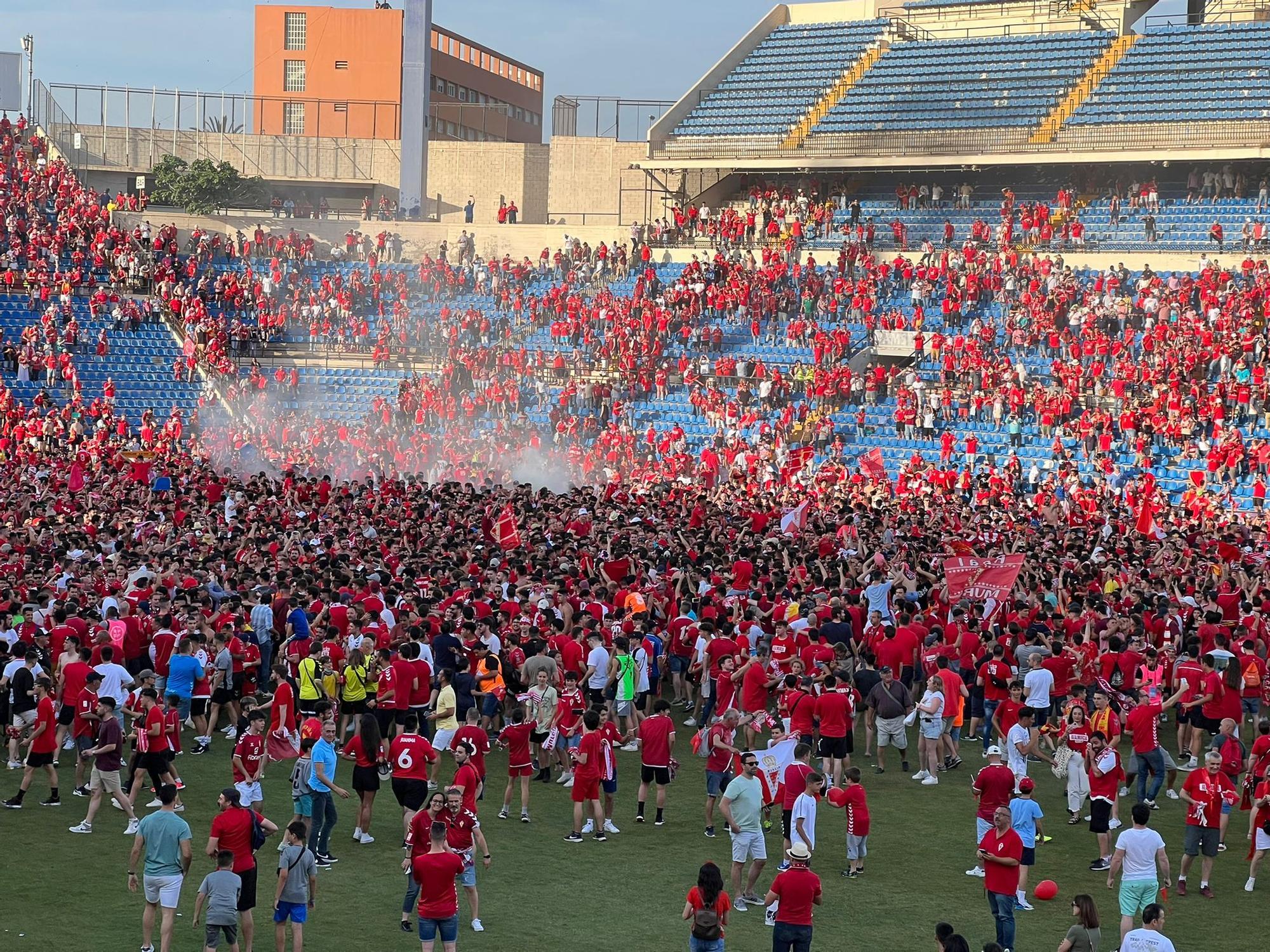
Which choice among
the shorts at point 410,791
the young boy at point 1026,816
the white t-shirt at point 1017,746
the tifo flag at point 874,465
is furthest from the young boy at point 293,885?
the tifo flag at point 874,465

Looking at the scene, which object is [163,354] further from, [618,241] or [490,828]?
[490,828]

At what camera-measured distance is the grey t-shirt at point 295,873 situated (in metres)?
10.9

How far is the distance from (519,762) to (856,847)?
121 inches

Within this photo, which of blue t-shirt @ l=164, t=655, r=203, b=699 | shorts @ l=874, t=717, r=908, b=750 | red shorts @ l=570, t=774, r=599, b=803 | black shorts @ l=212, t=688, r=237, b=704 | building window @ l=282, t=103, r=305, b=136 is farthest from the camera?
building window @ l=282, t=103, r=305, b=136

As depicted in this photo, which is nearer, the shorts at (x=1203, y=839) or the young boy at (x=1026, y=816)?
the young boy at (x=1026, y=816)

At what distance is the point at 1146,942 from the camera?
962cm

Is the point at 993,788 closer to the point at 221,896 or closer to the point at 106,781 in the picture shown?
the point at 221,896

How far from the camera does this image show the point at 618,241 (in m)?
46.0

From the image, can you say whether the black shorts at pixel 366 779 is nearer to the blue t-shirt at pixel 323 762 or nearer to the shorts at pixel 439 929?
the blue t-shirt at pixel 323 762

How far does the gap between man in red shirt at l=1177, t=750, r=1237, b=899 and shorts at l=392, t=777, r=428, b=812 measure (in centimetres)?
610

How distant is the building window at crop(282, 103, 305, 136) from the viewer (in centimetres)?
6000

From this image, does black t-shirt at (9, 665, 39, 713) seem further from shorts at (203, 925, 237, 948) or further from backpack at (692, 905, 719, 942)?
backpack at (692, 905, 719, 942)

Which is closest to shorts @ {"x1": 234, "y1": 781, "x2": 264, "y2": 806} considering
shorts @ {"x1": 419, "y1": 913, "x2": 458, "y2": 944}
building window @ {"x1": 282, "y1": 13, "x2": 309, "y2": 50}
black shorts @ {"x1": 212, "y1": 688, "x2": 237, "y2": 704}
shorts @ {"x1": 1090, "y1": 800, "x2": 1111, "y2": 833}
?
shorts @ {"x1": 419, "y1": 913, "x2": 458, "y2": 944}

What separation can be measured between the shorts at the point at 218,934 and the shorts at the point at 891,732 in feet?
24.2
